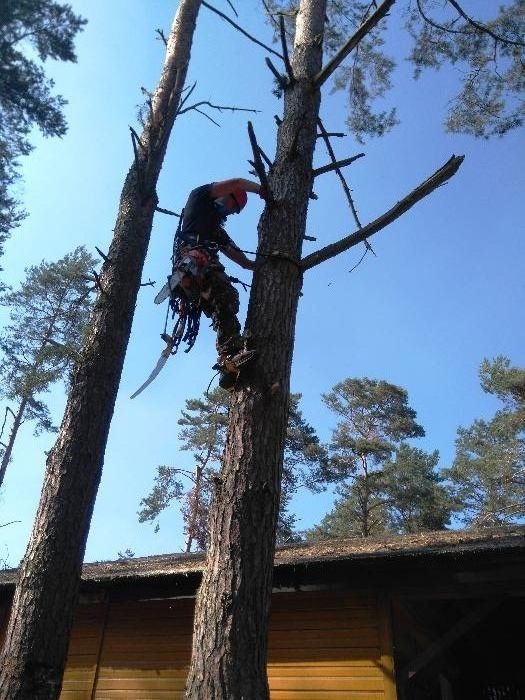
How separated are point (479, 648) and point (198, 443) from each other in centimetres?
1395

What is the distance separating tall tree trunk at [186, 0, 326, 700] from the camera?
2.64m

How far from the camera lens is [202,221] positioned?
5.03m

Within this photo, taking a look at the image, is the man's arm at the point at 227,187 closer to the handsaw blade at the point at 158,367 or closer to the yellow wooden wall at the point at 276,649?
the handsaw blade at the point at 158,367

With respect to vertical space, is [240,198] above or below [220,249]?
above

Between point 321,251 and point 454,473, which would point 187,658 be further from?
point 454,473

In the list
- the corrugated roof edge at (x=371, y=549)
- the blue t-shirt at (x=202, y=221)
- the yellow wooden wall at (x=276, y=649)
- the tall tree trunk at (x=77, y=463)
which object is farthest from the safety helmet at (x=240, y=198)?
the yellow wooden wall at (x=276, y=649)

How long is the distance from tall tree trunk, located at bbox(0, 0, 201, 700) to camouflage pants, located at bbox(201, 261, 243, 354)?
2165 mm

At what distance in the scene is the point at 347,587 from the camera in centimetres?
616

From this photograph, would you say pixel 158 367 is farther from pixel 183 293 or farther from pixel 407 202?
pixel 407 202

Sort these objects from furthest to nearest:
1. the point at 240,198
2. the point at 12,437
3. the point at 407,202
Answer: the point at 12,437, the point at 240,198, the point at 407,202

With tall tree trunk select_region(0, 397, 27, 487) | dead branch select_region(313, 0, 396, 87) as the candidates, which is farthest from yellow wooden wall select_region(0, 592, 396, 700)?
tall tree trunk select_region(0, 397, 27, 487)

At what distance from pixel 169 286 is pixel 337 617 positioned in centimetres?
406

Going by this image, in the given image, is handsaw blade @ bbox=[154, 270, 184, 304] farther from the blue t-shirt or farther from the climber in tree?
the blue t-shirt

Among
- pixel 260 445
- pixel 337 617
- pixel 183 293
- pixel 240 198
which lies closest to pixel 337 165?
pixel 240 198
